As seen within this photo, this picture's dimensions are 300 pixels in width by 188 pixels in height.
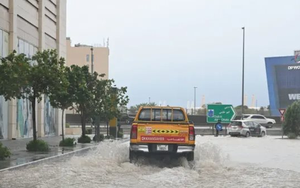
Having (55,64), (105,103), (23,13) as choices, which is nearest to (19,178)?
(55,64)

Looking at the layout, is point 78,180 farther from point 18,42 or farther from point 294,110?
point 294,110

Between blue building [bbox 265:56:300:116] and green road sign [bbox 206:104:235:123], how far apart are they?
27.6 meters

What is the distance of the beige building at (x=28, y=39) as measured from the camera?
27078 millimetres

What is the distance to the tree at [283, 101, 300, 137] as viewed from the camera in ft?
125

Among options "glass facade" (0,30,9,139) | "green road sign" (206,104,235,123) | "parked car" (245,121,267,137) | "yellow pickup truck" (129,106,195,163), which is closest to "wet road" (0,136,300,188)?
"yellow pickup truck" (129,106,195,163)

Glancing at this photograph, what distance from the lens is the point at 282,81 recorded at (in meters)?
73.2

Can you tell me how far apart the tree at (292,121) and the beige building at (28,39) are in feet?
60.5

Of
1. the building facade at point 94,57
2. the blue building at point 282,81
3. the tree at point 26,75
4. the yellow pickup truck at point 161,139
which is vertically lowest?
the yellow pickup truck at point 161,139

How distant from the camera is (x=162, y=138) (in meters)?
13.8

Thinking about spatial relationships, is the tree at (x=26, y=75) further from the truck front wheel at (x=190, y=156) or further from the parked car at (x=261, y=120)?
the parked car at (x=261, y=120)

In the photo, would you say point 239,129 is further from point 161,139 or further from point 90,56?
point 90,56

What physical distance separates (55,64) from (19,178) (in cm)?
828

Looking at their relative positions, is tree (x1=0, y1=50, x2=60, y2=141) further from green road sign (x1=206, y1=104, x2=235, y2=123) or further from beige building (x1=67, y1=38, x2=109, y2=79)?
beige building (x1=67, y1=38, x2=109, y2=79)

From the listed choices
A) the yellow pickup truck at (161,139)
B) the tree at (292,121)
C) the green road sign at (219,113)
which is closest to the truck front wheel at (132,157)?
the yellow pickup truck at (161,139)
